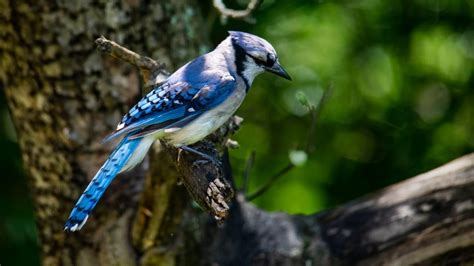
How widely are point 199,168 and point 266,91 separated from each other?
68.8 inches

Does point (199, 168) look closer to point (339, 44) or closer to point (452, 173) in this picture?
point (452, 173)

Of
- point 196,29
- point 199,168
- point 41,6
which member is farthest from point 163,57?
point 199,168

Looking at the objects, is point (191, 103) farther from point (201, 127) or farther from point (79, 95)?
point (79, 95)

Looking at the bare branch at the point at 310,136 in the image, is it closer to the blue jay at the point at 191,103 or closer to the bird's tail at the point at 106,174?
Answer: the blue jay at the point at 191,103

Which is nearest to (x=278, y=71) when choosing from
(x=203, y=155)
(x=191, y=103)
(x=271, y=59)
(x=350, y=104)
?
(x=271, y=59)

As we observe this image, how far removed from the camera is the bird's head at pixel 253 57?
10.1 ft

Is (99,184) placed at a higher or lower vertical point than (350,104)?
higher

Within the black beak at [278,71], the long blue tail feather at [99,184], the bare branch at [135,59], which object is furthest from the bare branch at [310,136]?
the long blue tail feather at [99,184]

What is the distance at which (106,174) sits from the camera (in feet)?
9.06

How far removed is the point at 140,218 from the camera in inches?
130

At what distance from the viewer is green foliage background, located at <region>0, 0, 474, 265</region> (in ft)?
13.2

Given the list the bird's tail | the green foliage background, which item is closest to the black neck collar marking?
the bird's tail

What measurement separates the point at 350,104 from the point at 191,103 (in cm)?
144

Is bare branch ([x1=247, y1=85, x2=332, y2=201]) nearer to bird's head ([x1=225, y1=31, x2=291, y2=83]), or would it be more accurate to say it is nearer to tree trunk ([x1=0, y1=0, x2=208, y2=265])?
bird's head ([x1=225, y1=31, x2=291, y2=83])
